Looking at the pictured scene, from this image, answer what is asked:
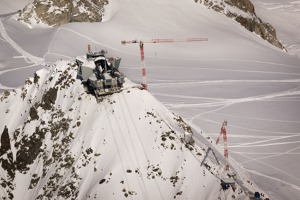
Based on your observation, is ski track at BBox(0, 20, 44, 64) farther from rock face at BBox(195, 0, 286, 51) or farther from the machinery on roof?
rock face at BBox(195, 0, 286, 51)

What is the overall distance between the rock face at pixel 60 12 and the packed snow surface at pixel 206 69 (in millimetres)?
2686

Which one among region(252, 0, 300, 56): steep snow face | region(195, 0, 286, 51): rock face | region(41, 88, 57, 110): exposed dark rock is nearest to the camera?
region(41, 88, 57, 110): exposed dark rock

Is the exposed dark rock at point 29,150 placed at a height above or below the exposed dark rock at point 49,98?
below

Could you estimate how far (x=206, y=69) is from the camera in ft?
197

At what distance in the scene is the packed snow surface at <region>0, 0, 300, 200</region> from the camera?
3634 centimetres

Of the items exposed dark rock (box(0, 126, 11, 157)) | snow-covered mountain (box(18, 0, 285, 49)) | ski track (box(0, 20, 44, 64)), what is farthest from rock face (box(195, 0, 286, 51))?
exposed dark rock (box(0, 126, 11, 157))

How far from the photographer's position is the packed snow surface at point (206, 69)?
36344mm

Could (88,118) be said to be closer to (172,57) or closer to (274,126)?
(274,126)

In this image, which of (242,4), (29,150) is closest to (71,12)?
(242,4)

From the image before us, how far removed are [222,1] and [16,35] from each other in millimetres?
47260

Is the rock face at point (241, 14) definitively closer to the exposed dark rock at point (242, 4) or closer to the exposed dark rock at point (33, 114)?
the exposed dark rock at point (242, 4)

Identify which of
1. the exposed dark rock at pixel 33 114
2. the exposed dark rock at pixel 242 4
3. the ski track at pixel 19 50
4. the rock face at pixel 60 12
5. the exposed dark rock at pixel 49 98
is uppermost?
the exposed dark rock at pixel 242 4

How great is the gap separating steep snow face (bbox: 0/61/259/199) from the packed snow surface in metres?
8.14

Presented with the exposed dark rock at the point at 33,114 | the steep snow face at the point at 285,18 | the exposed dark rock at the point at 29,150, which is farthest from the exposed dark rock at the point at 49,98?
the steep snow face at the point at 285,18
